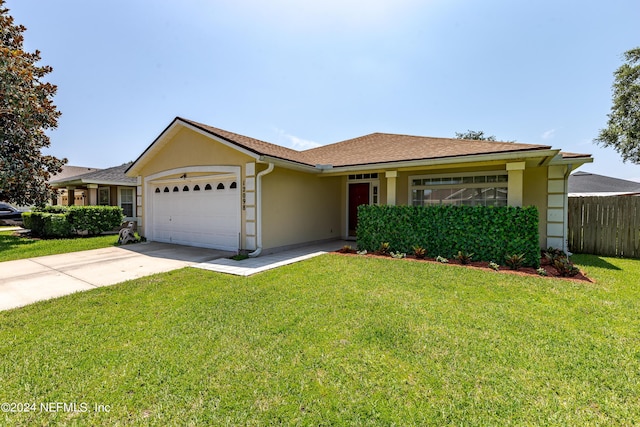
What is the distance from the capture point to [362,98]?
42.0ft

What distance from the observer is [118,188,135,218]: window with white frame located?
56.3ft

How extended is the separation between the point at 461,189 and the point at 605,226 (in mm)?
4352

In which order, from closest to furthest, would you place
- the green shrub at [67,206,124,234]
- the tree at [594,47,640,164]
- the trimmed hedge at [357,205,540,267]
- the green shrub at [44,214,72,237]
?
the trimmed hedge at [357,205,540,267] < the green shrub at [44,214,72,237] < the green shrub at [67,206,124,234] < the tree at [594,47,640,164]

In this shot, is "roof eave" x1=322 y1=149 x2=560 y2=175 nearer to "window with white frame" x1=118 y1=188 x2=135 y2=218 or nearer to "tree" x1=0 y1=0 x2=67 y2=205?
"tree" x1=0 y1=0 x2=67 y2=205

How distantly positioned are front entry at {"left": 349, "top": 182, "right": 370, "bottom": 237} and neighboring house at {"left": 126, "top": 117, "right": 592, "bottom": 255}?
45 millimetres

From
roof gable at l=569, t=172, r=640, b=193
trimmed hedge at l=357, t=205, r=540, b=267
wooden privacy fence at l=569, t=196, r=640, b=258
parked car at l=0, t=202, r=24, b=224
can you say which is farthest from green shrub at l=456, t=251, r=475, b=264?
parked car at l=0, t=202, r=24, b=224

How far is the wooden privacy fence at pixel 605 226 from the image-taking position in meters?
8.33

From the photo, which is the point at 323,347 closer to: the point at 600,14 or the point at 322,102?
the point at 322,102

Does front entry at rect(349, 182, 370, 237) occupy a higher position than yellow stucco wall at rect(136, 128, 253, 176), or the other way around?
yellow stucco wall at rect(136, 128, 253, 176)

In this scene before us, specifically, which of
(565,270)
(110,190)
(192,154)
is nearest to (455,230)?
(565,270)

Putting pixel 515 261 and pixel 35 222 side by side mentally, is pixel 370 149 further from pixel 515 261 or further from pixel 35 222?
pixel 35 222

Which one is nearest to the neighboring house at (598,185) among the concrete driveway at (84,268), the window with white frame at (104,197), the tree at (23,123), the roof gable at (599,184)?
the roof gable at (599,184)

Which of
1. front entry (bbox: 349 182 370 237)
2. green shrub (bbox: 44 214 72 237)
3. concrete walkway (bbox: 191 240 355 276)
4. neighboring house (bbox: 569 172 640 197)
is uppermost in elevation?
neighboring house (bbox: 569 172 640 197)

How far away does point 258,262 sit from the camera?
7.58m
